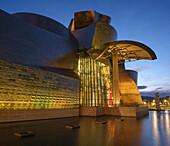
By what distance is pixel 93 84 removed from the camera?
2341 centimetres

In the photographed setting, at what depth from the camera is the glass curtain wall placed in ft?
74.0

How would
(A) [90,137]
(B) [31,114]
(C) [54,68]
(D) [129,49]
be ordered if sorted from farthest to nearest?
(D) [129,49] < (C) [54,68] < (B) [31,114] < (A) [90,137]

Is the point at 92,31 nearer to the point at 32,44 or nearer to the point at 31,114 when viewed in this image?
the point at 32,44

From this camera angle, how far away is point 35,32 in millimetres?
17453

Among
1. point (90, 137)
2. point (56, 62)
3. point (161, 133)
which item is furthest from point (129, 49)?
point (90, 137)

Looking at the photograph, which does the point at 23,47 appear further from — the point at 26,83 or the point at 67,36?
the point at 67,36

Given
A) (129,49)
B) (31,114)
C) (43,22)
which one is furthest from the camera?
(129,49)

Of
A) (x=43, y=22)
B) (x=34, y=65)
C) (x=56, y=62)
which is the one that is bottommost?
(x=34, y=65)

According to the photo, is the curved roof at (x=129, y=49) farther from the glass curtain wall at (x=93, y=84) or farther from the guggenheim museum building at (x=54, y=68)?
the glass curtain wall at (x=93, y=84)

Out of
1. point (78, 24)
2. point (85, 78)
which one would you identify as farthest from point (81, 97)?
point (78, 24)

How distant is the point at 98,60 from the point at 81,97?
7.57 m

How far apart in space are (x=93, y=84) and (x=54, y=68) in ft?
24.9

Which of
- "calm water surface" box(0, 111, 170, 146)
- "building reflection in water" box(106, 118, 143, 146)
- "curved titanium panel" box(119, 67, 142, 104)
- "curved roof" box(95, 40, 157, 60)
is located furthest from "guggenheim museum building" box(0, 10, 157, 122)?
"building reflection in water" box(106, 118, 143, 146)

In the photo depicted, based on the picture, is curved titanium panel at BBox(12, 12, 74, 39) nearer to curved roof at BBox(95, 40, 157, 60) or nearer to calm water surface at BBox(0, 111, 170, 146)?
curved roof at BBox(95, 40, 157, 60)
